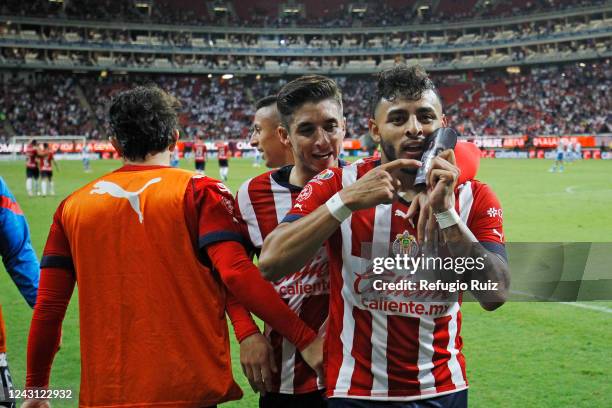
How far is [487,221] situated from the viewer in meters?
2.58

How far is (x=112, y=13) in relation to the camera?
67688mm

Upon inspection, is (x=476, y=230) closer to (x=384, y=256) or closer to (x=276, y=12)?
(x=384, y=256)

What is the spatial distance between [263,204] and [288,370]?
84cm

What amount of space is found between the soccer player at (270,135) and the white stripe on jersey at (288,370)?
1.45m

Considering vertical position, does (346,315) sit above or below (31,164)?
above

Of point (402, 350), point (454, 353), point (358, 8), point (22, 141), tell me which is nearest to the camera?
point (402, 350)

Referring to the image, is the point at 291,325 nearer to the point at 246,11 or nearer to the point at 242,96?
the point at 242,96

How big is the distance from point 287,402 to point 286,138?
1.51 meters

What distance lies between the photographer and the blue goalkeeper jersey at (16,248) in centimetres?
341

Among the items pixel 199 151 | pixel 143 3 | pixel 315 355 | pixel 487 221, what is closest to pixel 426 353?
pixel 315 355

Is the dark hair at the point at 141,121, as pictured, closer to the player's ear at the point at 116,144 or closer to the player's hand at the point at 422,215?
the player's ear at the point at 116,144

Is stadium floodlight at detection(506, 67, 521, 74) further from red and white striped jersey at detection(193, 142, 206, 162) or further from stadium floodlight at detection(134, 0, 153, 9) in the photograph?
red and white striped jersey at detection(193, 142, 206, 162)

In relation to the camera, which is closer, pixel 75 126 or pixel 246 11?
pixel 75 126

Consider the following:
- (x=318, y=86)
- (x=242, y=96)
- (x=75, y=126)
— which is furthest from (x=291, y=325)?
(x=242, y=96)
